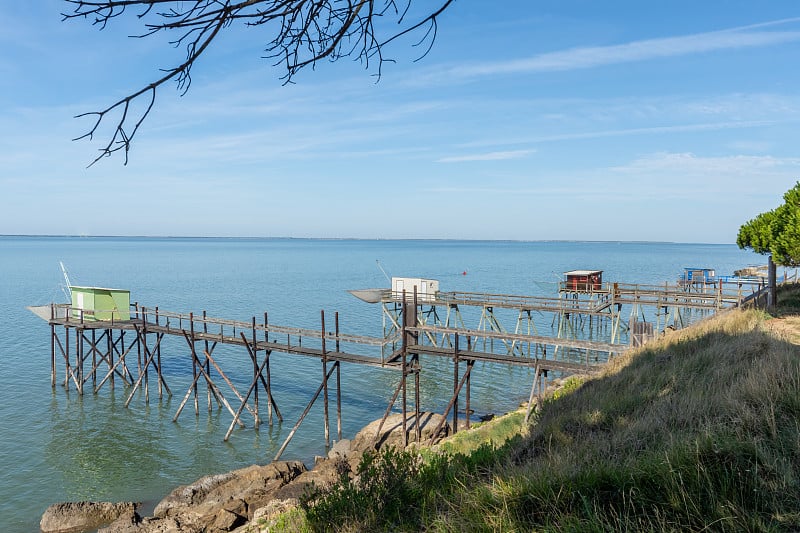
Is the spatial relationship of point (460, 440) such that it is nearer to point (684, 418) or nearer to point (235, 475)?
point (235, 475)

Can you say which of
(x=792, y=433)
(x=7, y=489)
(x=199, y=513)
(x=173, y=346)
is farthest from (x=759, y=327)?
(x=173, y=346)

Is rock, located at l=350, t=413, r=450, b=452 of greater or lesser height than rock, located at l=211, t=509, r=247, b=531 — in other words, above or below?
below

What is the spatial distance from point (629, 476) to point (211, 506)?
11.3m

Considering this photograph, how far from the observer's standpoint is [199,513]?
13047 millimetres

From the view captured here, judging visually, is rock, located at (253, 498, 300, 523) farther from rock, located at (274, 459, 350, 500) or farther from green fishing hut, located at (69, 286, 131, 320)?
green fishing hut, located at (69, 286, 131, 320)

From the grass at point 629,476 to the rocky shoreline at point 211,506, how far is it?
16.9ft

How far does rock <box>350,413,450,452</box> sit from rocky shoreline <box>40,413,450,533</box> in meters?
1.00

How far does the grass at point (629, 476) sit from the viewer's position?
4.31 meters

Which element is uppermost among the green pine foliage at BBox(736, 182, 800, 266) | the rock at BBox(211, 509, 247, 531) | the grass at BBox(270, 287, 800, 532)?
the green pine foliage at BBox(736, 182, 800, 266)

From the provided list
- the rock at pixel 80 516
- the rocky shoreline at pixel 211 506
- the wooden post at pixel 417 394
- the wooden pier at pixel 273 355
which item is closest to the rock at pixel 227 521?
the rocky shoreline at pixel 211 506

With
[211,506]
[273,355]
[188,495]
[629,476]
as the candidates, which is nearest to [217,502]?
[211,506]

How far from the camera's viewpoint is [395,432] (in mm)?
18984

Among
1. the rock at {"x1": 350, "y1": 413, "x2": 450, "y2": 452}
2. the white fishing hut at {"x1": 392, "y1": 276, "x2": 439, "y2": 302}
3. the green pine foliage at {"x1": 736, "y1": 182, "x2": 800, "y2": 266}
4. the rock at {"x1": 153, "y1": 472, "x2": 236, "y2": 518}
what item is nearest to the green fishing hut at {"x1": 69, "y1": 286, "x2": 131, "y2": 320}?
the rock at {"x1": 153, "y1": 472, "x2": 236, "y2": 518}

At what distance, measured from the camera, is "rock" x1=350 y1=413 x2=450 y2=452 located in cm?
1842
